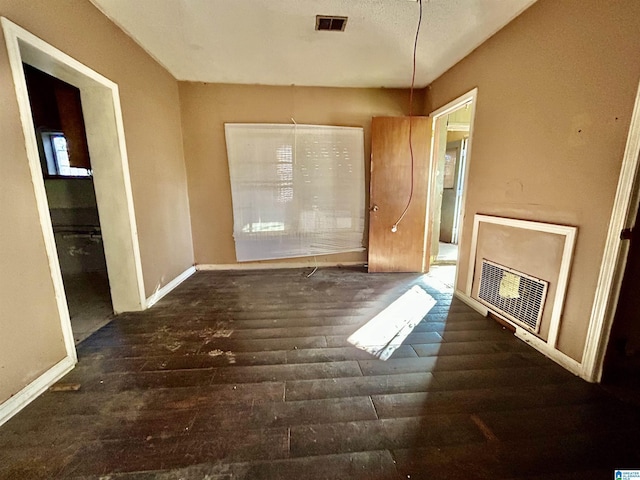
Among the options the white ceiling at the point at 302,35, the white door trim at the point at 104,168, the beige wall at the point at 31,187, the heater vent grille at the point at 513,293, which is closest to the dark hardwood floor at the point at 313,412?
the heater vent grille at the point at 513,293

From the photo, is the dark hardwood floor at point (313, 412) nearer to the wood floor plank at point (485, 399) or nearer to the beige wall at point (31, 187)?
the wood floor plank at point (485, 399)

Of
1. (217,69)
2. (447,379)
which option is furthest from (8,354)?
(217,69)

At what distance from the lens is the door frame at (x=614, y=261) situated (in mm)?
1361

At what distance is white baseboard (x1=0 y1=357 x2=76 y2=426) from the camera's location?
4.27 ft

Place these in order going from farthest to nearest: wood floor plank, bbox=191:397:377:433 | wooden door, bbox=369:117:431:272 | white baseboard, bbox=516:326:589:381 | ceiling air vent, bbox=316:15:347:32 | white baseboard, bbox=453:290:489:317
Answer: wooden door, bbox=369:117:431:272, white baseboard, bbox=453:290:489:317, ceiling air vent, bbox=316:15:347:32, white baseboard, bbox=516:326:589:381, wood floor plank, bbox=191:397:377:433

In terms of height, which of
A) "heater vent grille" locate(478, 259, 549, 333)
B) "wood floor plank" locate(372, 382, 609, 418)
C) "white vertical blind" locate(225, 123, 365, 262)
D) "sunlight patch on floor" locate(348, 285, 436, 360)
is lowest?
"sunlight patch on floor" locate(348, 285, 436, 360)

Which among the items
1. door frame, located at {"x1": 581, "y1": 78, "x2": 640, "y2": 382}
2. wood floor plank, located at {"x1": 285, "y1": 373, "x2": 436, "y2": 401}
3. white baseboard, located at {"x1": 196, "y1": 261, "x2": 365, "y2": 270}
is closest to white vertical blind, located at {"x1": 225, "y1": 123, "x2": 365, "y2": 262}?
white baseboard, located at {"x1": 196, "y1": 261, "x2": 365, "y2": 270}

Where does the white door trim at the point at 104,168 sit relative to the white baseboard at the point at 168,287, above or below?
above

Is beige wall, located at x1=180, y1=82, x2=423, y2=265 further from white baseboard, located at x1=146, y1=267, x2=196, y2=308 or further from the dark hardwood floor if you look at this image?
the dark hardwood floor

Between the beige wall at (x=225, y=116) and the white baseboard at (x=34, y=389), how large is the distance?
217 centimetres

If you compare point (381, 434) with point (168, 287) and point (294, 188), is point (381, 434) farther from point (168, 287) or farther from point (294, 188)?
point (294, 188)

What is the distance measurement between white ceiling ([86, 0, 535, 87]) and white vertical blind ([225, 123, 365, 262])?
2.25 feet

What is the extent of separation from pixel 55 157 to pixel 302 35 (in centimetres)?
330

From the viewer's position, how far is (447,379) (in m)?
1.58
